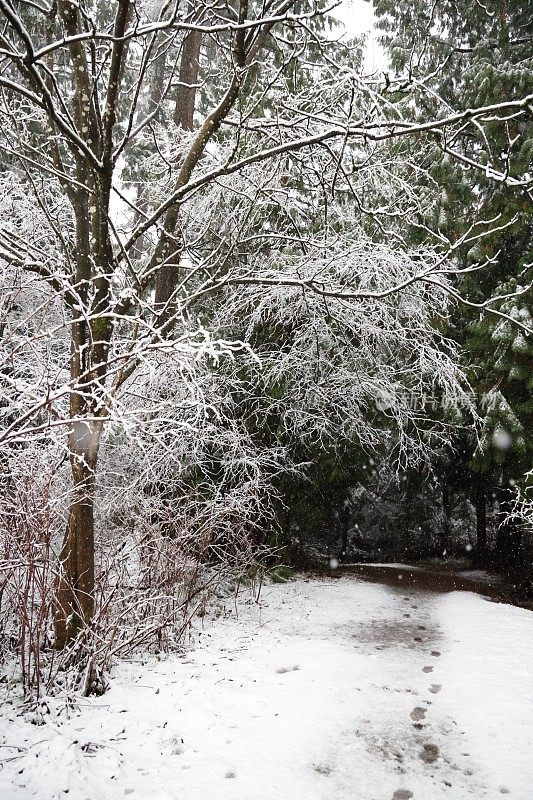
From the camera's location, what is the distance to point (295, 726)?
379 centimetres

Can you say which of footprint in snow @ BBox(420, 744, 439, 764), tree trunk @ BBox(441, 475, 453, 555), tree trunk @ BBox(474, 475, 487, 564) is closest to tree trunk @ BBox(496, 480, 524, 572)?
tree trunk @ BBox(474, 475, 487, 564)

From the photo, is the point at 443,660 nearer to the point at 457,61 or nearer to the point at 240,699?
the point at 240,699

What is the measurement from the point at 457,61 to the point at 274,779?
514 inches

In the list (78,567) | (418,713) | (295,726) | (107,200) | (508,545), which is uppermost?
(107,200)

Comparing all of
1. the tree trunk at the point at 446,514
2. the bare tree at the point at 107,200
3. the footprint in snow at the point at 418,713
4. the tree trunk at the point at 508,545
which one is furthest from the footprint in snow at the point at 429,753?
the tree trunk at the point at 446,514

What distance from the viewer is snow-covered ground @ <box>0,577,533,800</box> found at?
311cm

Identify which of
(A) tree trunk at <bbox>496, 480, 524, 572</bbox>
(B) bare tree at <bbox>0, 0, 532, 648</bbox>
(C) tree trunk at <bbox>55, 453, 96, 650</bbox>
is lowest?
(A) tree trunk at <bbox>496, 480, 524, 572</bbox>

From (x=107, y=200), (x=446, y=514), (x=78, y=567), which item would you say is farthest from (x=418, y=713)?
(x=446, y=514)

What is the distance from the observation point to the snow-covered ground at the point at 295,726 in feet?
10.2

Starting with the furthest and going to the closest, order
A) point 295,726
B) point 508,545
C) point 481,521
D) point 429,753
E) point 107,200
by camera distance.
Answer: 1. point 481,521
2. point 508,545
3. point 107,200
4. point 295,726
5. point 429,753

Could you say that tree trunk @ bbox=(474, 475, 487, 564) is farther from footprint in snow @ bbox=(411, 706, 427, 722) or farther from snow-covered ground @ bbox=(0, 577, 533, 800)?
footprint in snow @ bbox=(411, 706, 427, 722)

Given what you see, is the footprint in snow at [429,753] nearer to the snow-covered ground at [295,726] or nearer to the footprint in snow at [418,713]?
the snow-covered ground at [295,726]

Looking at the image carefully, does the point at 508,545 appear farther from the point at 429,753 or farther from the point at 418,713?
the point at 429,753

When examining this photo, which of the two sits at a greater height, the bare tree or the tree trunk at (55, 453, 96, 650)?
the bare tree
